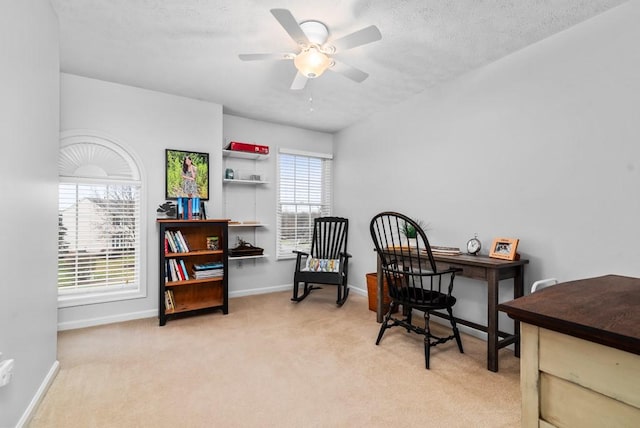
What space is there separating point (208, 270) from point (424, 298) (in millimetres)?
2302

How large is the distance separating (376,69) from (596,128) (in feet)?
5.75

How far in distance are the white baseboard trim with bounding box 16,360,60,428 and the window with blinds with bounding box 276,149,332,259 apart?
266 centimetres

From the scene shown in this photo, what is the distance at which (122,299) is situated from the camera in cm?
320

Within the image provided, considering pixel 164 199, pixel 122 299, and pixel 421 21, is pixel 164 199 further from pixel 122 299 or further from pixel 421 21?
pixel 421 21

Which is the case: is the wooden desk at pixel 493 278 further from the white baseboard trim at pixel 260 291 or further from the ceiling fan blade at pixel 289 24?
the white baseboard trim at pixel 260 291

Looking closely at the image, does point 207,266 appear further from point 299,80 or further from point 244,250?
point 299,80

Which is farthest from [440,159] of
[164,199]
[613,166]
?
[164,199]

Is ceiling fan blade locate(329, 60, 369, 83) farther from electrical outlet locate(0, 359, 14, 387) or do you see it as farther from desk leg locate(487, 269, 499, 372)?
electrical outlet locate(0, 359, 14, 387)

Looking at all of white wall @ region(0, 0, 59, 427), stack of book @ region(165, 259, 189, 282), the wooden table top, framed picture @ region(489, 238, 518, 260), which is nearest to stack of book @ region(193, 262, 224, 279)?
stack of book @ region(165, 259, 189, 282)

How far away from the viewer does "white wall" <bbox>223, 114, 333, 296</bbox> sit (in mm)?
4105

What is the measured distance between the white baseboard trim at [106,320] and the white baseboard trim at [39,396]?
91 cm

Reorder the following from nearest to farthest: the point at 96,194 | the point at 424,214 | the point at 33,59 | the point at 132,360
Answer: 1. the point at 33,59
2. the point at 132,360
3. the point at 96,194
4. the point at 424,214

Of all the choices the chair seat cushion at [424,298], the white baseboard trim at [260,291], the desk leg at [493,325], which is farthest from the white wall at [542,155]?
the white baseboard trim at [260,291]

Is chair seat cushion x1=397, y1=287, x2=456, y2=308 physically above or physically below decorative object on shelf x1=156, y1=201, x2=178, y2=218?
below
